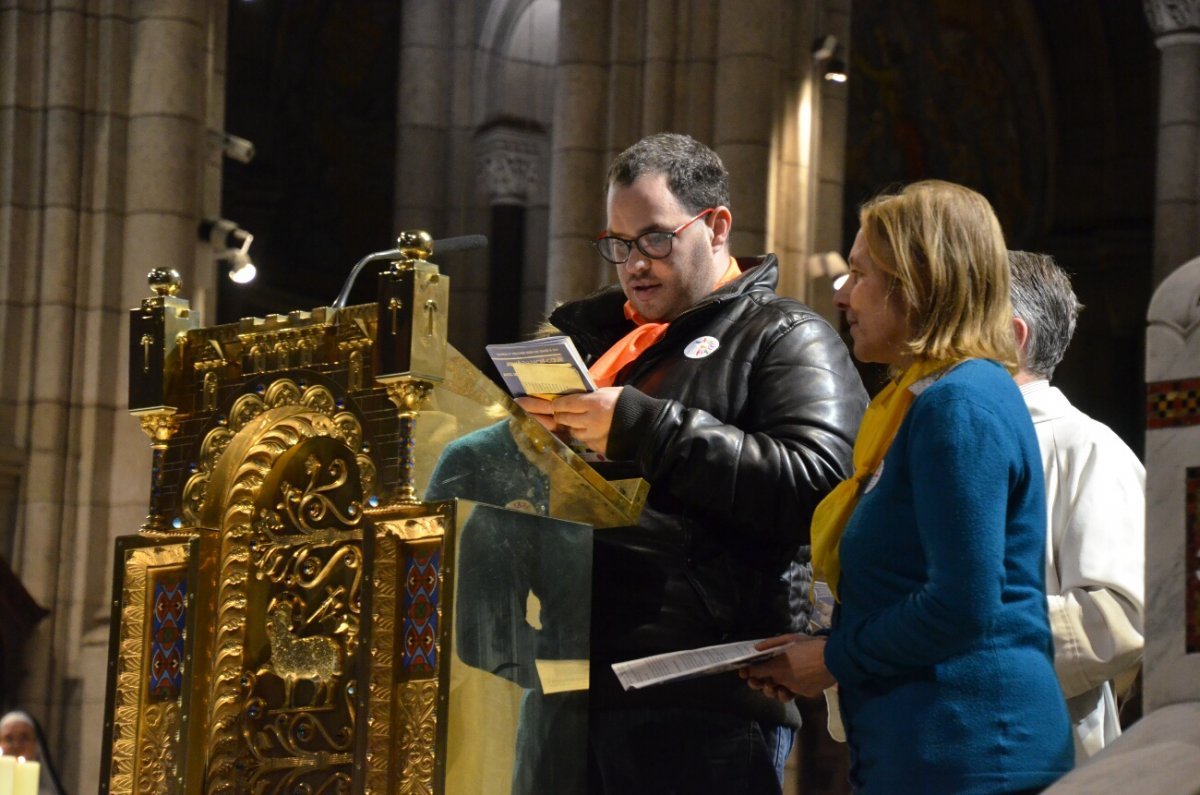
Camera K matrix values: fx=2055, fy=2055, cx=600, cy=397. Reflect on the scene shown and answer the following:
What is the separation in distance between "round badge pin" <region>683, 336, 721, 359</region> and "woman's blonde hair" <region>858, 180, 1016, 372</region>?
2.28 ft

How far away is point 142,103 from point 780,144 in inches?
142

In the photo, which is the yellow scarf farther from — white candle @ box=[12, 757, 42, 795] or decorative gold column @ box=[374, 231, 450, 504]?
white candle @ box=[12, 757, 42, 795]

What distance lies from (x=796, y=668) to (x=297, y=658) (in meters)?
0.76

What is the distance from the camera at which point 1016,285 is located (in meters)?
3.73

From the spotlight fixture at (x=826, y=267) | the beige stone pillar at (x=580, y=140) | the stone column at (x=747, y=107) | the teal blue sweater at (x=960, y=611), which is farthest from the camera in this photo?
the beige stone pillar at (x=580, y=140)

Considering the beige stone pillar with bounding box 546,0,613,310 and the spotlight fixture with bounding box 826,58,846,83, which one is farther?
the spotlight fixture with bounding box 826,58,846,83

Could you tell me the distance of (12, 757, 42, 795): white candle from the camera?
3008 millimetres

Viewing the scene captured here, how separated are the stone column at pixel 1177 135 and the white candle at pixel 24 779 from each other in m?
10.7

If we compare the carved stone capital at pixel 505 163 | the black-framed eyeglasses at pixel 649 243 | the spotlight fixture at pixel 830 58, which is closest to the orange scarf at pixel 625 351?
the black-framed eyeglasses at pixel 649 243

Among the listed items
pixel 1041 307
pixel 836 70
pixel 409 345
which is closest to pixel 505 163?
pixel 836 70

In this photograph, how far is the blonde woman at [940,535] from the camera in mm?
Answer: 2658

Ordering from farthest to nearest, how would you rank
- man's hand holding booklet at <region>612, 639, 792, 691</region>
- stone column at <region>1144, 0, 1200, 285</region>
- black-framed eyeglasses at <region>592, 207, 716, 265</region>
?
stone column at <region>1144, 0, 1200, 285</region>
black-framed eyeglasses at <region>592, 207, 716, 265</region>
man's hand holding booklet at <region>612, 639, 792, 691</region>

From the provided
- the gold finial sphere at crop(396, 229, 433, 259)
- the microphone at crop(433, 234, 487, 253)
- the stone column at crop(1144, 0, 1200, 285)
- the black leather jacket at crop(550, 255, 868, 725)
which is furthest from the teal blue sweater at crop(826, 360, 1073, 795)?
the stone column at crop(1144, 0, 1200, 285)

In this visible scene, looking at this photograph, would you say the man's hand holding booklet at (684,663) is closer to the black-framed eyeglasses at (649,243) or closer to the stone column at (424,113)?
the black-framed eyeglasses at (649,243)
